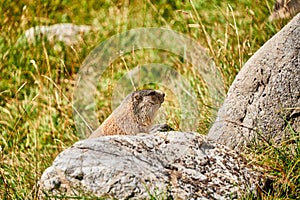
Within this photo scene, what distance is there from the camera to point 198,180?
4324 mm

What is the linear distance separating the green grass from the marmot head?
54 centimetres

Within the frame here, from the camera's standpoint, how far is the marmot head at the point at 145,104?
5.15 metres

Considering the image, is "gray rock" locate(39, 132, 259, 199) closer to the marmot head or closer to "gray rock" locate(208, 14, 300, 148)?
"gray rock" locate(208, 14, 300, 148)

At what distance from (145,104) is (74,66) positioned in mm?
3039

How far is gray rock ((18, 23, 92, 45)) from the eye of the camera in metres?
8.27

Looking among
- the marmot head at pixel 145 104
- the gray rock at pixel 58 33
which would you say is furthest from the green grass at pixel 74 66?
the marmot head at pixel 145 104

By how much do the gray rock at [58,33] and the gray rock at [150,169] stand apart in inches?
151

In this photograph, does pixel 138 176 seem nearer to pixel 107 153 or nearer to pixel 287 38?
pixel 107 153

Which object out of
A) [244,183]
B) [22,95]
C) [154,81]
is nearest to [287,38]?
[244,183]

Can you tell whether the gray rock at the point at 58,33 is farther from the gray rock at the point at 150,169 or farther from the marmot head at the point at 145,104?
the gray rock at the point at 150,169

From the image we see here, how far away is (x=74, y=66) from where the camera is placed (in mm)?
8078

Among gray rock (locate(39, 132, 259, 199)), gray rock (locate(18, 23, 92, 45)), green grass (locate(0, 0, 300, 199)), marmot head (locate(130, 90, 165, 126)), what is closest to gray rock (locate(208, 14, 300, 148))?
green grass (locate(0, 0, 300, 199))

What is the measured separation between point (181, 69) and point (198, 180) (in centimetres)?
327

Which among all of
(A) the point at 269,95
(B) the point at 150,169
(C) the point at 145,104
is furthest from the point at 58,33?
(B) the point at 150,169
